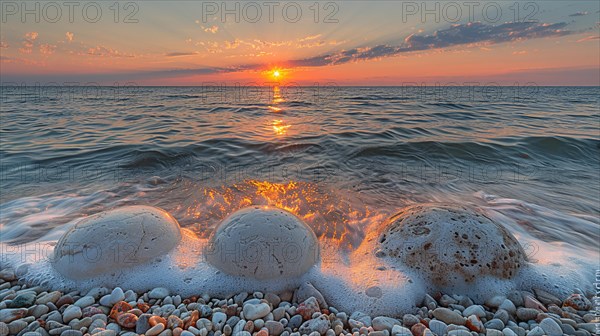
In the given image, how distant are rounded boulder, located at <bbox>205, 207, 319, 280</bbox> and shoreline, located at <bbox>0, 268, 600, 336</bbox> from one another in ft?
0.76

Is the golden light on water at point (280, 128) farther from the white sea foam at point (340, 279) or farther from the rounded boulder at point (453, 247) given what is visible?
the rounded boulder at point (453, 247)

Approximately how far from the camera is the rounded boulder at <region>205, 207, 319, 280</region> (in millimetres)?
2836

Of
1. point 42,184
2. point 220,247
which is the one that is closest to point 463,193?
point 220,247

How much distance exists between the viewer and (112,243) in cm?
299

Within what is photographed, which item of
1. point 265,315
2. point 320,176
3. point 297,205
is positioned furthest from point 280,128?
point 265,315

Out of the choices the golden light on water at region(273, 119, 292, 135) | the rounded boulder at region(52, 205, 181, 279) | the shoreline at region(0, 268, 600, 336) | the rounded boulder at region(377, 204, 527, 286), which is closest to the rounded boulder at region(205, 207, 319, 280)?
the shoreline at region(0, 268, 600, 336)

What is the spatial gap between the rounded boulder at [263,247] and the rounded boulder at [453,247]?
904mm

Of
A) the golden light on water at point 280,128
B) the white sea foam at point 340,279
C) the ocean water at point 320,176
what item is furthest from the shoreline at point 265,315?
the golden light on water at point 280,128

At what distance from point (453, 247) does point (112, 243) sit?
3.33 metres

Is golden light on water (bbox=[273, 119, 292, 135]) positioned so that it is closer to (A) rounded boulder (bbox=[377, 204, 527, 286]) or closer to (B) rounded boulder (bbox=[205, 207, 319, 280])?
(B) rounded boulder (bbox=[205, 207, 319, 280])

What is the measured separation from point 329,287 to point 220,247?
3.71 feet

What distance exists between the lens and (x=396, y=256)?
3.14 metres

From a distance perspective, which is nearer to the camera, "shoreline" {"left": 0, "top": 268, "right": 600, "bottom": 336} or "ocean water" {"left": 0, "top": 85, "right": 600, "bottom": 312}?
"shoreline" {"left": 0, "top": 268, "right": 600, "bottom": 336}

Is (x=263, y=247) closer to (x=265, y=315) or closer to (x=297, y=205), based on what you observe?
(x=265, y=315)
